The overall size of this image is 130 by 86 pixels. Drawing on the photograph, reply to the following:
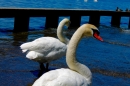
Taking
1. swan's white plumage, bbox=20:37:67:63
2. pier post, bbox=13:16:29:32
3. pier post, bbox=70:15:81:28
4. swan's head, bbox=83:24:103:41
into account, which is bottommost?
pier post, bbox=70:15:81:28

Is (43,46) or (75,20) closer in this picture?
(43,46)

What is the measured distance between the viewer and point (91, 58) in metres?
12.4

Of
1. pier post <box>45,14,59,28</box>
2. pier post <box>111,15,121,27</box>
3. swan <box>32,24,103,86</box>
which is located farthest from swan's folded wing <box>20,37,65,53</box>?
pier post <box>111,15,121,27</box>

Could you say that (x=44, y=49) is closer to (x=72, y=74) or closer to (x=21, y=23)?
(x=72, y=74)

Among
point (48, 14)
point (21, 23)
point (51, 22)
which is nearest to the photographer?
point (21, 23)

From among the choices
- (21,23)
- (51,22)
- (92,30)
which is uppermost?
(92,30)

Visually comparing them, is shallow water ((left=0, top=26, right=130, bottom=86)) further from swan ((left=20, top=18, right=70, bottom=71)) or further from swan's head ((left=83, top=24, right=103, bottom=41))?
swan's head ((left=83, top=24, right=103, bottom=41))

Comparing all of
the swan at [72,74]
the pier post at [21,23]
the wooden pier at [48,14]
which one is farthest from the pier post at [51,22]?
the swan at [72,74]

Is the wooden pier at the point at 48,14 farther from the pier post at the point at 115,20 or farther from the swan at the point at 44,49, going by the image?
the swan at the point at 44,49

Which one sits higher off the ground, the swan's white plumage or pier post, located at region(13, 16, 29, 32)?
the swan's white plumage

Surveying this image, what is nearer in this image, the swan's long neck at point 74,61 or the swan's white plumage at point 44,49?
the swan's long neck at point 74,61

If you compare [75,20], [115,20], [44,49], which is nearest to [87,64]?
[44,49]

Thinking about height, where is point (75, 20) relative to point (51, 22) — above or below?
below

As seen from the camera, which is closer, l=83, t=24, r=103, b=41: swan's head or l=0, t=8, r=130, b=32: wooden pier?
l=83, t=24, r=103, b=41: swan's head
